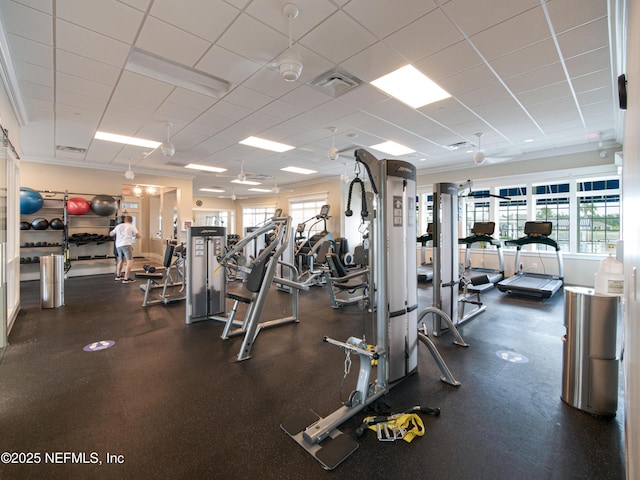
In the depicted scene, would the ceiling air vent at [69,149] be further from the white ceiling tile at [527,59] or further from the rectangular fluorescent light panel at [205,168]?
the white ceiling tile at [527,59]

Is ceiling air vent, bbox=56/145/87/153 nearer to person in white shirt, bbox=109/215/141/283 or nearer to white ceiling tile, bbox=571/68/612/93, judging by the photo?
person in white shirt, bbox=109/215/141/283

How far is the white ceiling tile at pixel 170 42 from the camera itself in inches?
101

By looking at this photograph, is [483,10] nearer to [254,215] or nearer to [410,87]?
[410,87]

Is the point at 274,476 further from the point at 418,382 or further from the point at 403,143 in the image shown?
the point at 403,143

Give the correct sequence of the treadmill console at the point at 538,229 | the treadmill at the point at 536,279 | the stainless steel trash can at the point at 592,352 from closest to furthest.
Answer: the stainless steel trash can at the point at 592,352, the treadmill at the point at 536,279, the treadmill console at the point at 538,229

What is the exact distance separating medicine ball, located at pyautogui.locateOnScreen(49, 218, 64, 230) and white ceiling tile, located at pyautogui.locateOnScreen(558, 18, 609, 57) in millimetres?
9600

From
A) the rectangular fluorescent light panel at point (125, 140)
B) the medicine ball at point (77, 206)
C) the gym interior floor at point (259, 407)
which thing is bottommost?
the gym interior floor at point (259, 407)

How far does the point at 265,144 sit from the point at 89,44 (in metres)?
3.59

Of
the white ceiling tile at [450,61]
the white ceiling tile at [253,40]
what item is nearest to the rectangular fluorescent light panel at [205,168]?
the white ceiling tile at [253,40]

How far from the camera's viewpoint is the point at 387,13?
2.37m

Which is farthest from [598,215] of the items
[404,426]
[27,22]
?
[27,22]

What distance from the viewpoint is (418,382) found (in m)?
2.56

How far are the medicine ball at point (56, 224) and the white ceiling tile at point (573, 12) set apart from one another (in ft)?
30.9

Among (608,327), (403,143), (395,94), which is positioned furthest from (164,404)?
(403,143)
